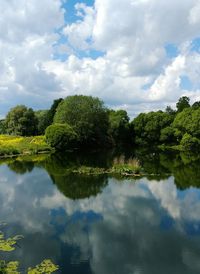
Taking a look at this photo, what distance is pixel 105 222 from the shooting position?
22.6 meters

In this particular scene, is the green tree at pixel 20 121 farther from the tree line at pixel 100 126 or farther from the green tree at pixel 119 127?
the green tree at pixel 119 127

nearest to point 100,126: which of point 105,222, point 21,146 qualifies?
point 21,146

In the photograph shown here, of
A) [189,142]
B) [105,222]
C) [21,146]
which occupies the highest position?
[21,146]

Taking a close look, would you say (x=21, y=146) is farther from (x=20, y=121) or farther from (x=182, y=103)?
(x=182, y=103)

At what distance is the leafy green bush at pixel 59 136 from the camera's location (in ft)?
229

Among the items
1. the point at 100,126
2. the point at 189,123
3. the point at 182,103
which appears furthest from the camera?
the point at 182,103

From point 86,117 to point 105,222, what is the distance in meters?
63.1

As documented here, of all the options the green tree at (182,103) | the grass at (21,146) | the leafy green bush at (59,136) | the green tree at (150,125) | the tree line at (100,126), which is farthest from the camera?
the green tree at (182,103)

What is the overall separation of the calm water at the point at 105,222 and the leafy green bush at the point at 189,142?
42.6 meters

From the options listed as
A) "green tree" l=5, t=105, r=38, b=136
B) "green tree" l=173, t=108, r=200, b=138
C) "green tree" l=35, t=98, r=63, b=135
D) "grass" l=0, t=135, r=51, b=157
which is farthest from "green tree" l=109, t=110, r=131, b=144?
"grass" l=0, t=135, r=51, b=157

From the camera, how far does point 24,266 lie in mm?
15578

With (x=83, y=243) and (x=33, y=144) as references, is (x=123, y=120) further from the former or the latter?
(x=83, y=243)

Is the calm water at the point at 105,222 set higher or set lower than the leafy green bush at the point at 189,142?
lower

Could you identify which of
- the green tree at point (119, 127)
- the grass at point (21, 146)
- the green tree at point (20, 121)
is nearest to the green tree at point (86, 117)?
the green tree at point (119, 127)
